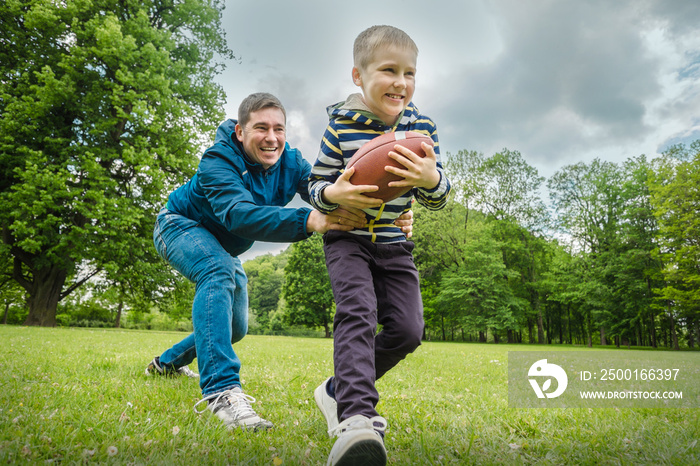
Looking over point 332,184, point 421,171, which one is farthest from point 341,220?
Answer: point 421,171

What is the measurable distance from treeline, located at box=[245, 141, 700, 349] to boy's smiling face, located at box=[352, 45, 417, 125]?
103 feet

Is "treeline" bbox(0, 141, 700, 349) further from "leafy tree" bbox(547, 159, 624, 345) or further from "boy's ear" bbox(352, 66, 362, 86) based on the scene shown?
"boy's ear" bbox(352, 66, 362, 86)

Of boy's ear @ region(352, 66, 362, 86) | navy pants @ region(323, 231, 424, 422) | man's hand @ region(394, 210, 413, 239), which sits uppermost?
boy's ear @ region(352, 66, 362, 86)

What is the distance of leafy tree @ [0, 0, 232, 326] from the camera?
1514 centimetres

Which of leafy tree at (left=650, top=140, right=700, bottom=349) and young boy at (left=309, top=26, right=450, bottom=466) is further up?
leafy tree at (left=650, top=140, right=700, bottom=349)

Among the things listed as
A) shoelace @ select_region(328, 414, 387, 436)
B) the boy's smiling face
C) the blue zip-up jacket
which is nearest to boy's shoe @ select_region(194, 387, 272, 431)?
shoelace @ select_region(328, 414, 387, 436)

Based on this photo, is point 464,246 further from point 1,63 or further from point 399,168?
point 399,168

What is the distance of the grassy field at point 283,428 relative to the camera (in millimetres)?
2074

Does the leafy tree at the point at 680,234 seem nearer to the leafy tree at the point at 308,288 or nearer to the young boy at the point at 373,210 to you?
the leafy tree at the point at 308,288

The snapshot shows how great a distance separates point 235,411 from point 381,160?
1771 millimetres

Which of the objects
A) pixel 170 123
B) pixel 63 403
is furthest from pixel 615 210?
pixel 63 403

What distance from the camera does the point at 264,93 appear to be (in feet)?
11.6

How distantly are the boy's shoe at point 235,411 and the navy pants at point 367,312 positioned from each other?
0.60 m

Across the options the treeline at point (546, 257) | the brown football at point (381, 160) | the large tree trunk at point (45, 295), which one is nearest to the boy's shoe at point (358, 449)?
the brown football at point (381, 160)
